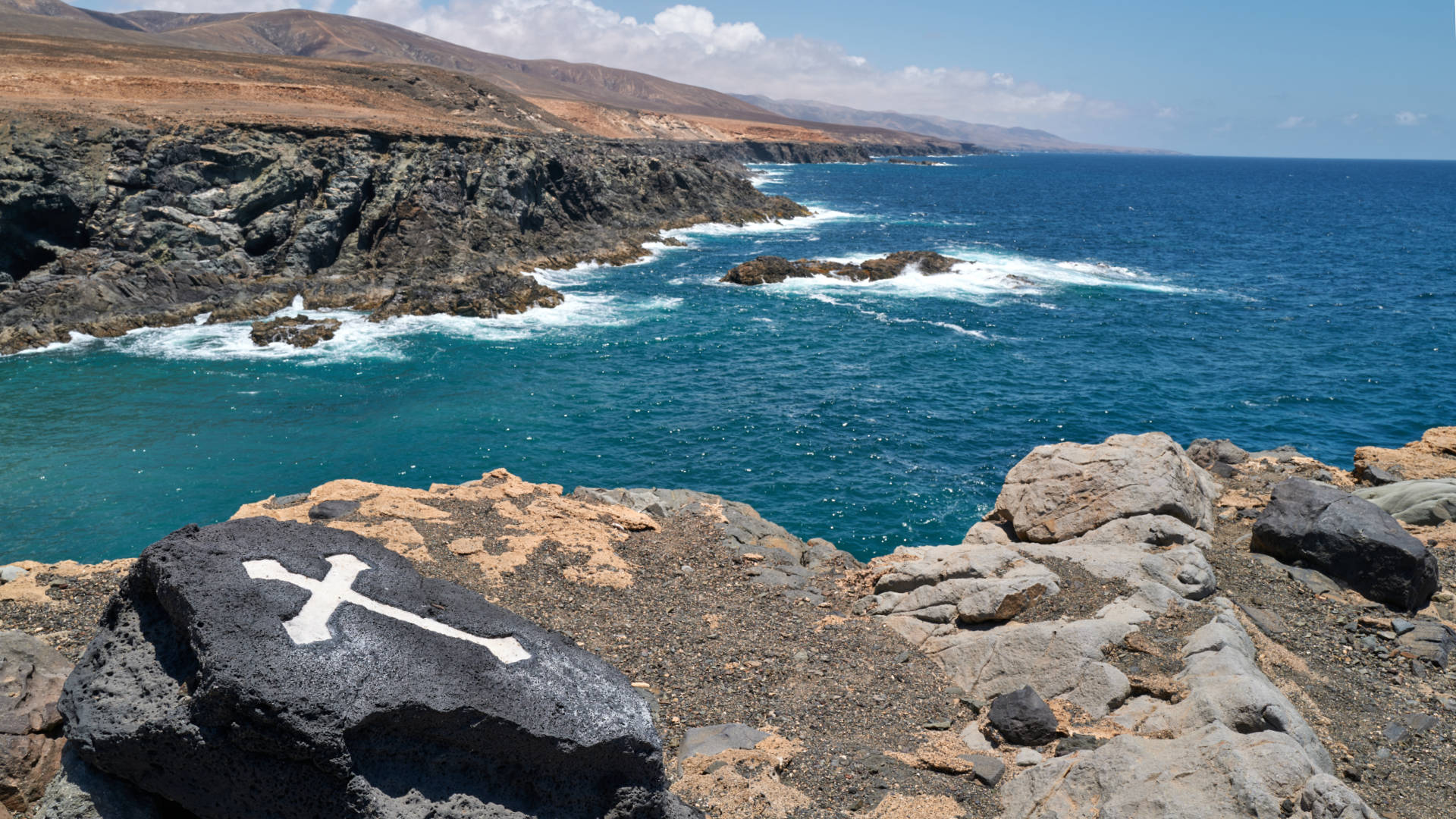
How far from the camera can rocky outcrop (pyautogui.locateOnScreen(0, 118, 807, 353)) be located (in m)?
41.5

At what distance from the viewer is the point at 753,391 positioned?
118 ft

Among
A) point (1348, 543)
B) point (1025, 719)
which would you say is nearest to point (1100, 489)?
point (1348, 543)

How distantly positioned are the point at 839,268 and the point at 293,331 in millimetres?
37789

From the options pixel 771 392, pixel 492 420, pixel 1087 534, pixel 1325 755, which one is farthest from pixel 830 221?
pixel 1325 755

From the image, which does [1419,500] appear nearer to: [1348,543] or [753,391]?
[1348,543]

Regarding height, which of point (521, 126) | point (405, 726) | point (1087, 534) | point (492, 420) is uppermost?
point (521, 126)

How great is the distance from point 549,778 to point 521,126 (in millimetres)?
91256

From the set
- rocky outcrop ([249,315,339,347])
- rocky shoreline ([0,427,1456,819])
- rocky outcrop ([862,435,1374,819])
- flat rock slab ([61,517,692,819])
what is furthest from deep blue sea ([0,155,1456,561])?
flat rock slab ([61,517,692,819])

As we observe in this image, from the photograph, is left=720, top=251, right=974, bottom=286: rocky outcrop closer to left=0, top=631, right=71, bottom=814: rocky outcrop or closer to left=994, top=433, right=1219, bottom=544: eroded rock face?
left=994, top=433, right=1219, bottom=544: eroded rock face

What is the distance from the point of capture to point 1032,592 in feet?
47.9

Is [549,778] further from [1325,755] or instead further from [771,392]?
[771,392]

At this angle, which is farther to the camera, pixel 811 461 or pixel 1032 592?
pixel 811 461

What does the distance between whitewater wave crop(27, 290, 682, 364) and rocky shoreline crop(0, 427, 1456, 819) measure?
75.7ft

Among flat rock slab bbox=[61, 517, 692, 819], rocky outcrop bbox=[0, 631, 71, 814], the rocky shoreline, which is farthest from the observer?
the rocky shoreline
